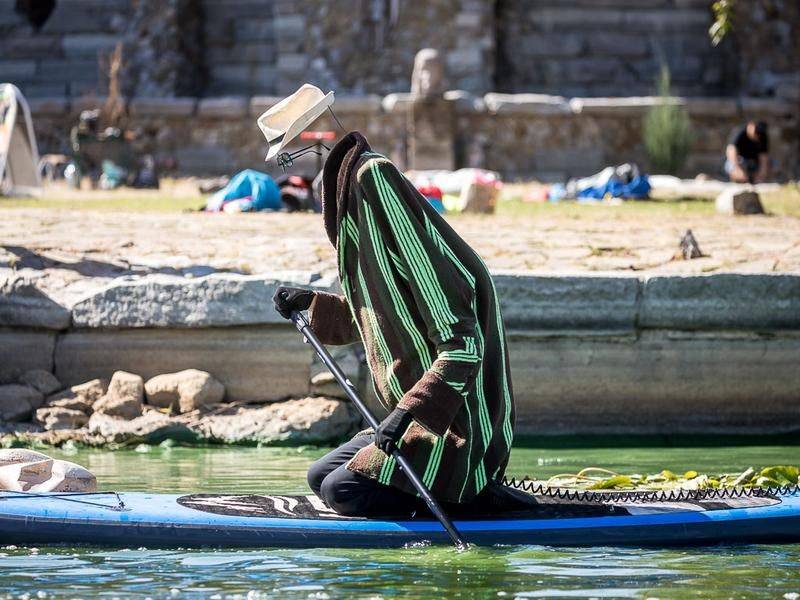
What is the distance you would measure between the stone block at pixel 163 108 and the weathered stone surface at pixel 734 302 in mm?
12600

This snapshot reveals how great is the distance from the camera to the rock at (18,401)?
7.42m

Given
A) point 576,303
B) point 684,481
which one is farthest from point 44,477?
point 576,303

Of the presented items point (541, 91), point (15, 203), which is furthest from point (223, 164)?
point (15, 203)

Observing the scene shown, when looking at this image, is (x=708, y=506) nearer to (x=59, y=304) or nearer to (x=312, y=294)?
(x=312, y=294)

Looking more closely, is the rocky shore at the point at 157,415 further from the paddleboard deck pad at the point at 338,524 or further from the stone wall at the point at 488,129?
the stone wall at the point at 488,129

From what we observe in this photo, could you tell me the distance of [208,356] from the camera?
25.0 ft

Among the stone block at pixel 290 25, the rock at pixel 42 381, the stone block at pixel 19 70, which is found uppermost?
the stone block at pixel 290 25

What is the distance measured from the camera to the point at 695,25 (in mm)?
21375

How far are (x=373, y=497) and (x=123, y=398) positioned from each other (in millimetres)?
2998

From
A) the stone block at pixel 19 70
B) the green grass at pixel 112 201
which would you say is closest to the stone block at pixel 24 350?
the green grass at pixel 112 201

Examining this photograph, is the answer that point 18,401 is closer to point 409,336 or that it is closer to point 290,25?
point 409,336

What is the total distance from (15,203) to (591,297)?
6.52 metres

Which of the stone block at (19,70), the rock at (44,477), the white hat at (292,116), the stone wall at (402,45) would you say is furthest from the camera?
the stone block at (19,70)

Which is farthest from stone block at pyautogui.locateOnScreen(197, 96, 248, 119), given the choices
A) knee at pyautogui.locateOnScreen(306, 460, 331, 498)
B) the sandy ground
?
knee at pyautogui.locateOnScreen(306, 460, 331, 498)
